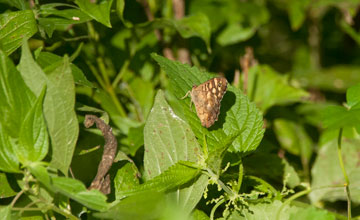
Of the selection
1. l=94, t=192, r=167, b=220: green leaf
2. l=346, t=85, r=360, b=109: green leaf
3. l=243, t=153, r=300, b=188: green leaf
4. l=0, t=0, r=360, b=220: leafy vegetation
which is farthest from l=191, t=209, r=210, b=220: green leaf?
l=346, t=85, r=360, b=109: green leaf

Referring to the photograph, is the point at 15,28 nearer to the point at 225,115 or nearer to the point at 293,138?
the point at 225,115

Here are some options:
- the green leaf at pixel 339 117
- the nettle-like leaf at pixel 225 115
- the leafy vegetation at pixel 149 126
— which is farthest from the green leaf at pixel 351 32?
the nettle-like leaf at pixel 225 115

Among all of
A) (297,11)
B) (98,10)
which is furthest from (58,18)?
(297,11)

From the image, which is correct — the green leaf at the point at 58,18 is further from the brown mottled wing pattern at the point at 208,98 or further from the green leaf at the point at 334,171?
the green leaf at the point at 334,171

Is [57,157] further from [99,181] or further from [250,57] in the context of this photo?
[250,57]

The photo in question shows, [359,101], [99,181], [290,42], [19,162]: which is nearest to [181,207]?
[99,181]

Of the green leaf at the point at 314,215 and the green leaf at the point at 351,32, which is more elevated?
the green leaf at the point at 314,215

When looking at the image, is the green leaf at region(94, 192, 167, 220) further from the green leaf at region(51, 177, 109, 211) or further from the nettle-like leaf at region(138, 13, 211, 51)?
the nettle-like leaf at region(138, 13, 211, 51)
